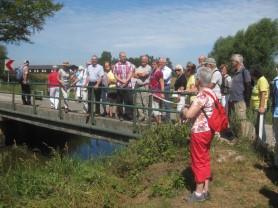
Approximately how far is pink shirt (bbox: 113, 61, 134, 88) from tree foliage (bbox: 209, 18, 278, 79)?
1609 inches

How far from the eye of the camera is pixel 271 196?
668cm

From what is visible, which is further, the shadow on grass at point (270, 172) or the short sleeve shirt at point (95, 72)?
the short sleeve shirt at point (95, 72)

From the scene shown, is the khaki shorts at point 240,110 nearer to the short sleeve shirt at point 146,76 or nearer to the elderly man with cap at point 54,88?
the short sleeve shirt at point 146,76

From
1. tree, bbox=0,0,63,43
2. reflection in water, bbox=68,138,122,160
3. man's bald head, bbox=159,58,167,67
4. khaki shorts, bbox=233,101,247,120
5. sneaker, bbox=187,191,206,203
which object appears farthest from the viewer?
tree, bbox=0,0,63,43

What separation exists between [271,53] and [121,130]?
45.1 m

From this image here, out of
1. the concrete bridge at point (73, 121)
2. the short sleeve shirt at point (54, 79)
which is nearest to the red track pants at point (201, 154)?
the concrete bridge at point (73, 121)

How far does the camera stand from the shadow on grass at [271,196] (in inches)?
252

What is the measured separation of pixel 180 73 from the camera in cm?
1155

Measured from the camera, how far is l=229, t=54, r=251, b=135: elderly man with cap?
923 centimetres

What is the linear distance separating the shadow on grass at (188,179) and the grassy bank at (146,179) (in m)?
0.01

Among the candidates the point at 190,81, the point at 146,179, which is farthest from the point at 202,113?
the point at 190,81

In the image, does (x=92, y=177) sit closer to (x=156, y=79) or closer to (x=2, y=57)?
(x=156, y=79)

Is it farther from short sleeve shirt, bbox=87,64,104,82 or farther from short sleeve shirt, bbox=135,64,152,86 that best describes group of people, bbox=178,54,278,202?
short sleeve shirt, bbox=87,64,104,82

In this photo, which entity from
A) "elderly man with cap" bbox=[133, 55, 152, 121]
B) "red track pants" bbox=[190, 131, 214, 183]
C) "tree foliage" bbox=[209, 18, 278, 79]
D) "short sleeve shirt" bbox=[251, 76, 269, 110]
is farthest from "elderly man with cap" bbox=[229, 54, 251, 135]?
"tree foliage" bbox=[209, 18, 278, 79]
